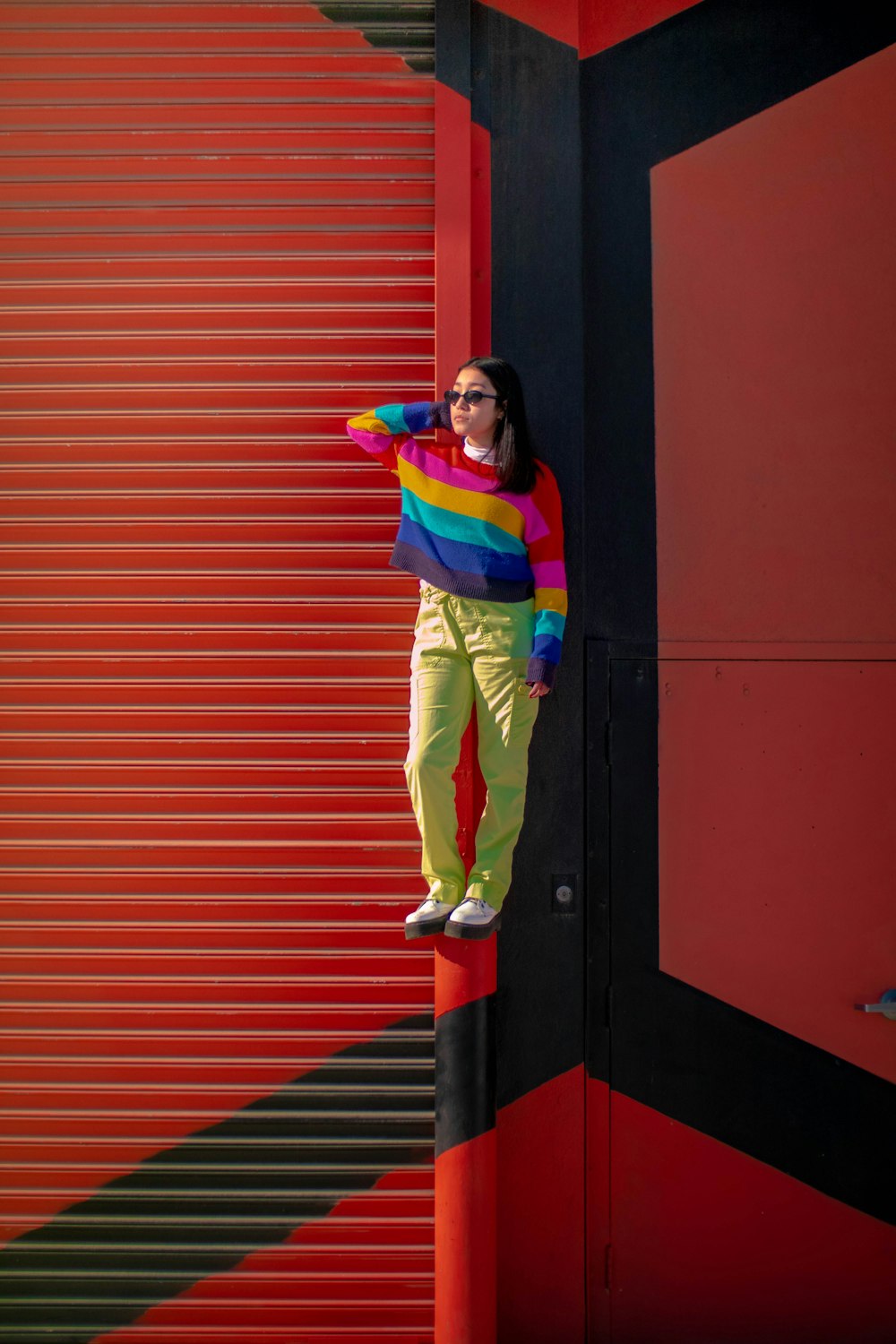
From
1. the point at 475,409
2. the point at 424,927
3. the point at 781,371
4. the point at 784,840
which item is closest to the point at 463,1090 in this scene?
the point at 424,927

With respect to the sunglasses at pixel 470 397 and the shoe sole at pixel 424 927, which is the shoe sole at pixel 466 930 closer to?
the shoe sole at pixel 424 927

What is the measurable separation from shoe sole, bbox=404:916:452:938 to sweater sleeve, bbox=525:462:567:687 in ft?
2.46

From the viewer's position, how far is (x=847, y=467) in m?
3.11

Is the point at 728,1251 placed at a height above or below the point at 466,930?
below

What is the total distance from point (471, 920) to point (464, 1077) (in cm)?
58

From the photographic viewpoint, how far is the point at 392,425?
2.74 metres

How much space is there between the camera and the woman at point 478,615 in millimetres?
2590

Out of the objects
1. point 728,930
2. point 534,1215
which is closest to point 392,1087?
point 534,1215

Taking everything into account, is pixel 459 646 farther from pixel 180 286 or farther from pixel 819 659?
pixel 180 286

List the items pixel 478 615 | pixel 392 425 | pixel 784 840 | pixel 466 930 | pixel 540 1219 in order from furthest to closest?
1. pixel 784 840
2. pixel 540 1219
3. pixel 392 425
4. pixel 478 615
5. pixel 466 930

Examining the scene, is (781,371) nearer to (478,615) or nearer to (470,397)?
(470,397)

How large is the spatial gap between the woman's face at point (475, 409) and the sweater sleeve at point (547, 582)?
0.25 m

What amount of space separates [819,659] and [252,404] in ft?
7.20

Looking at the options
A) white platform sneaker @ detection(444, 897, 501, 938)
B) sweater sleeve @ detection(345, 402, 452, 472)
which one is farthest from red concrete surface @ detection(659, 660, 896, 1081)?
sweater sleeve @ detection(345, 402, 452, 472)
